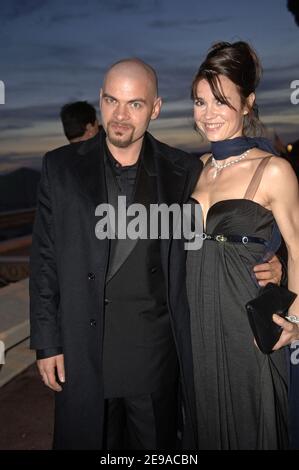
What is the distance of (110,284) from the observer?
2066 millimetres

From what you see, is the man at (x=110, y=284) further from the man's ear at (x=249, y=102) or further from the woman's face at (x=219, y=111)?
the man's ear at (x=249, y=102)

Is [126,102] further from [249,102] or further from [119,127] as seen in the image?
[249,102]

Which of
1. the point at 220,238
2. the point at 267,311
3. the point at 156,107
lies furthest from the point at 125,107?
the point at 267,311

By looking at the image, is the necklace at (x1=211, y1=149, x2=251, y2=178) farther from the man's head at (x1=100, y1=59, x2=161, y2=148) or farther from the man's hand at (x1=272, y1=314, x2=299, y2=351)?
the man's hand at (x1=272, y1=314, x2=299, y2=351)

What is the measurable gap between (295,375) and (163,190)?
1.04 meters

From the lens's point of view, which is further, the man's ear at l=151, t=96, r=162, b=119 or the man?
the man's ear at l=151, t=96, r=162, b=119

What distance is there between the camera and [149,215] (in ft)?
6.77

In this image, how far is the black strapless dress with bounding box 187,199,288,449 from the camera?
2113mm

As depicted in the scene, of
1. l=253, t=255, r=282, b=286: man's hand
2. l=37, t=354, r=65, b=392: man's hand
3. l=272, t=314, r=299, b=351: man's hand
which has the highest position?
l=253, t=255, r=282, b=286: man's hand

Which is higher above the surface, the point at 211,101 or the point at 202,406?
the point at 211,101

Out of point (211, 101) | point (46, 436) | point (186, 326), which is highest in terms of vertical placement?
point (211, 101)

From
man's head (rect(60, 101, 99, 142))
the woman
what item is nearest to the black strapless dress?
the woman

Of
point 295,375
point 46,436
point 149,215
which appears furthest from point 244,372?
point 46,436
